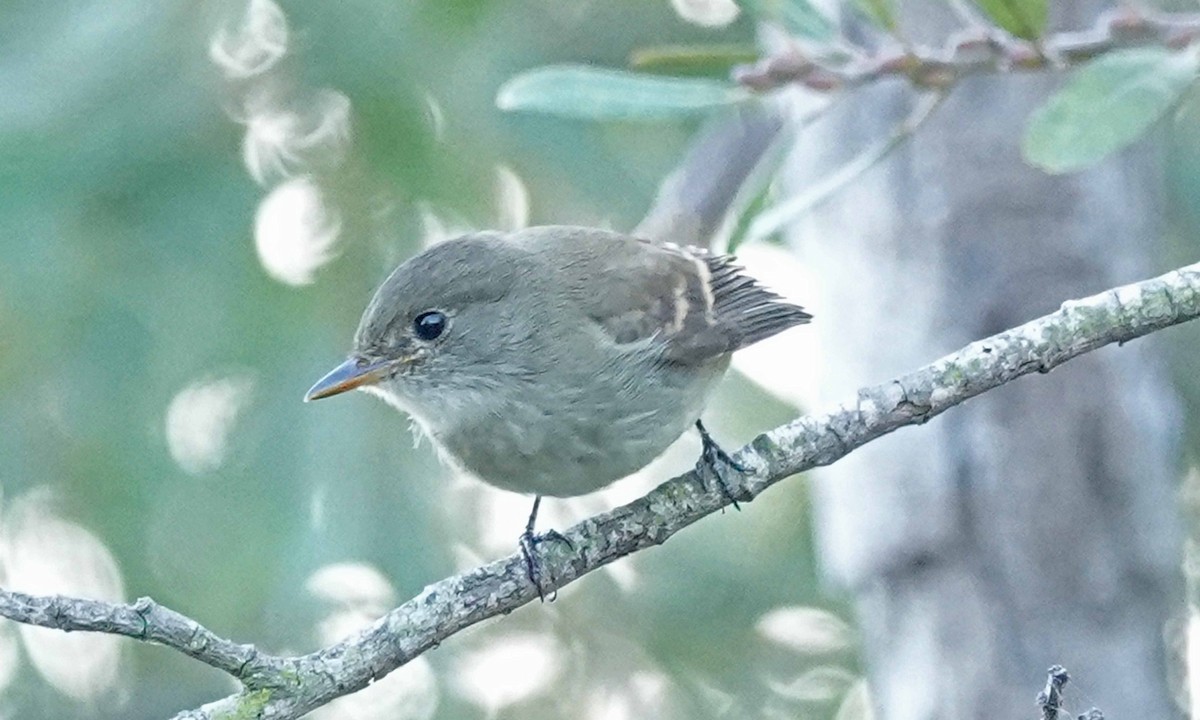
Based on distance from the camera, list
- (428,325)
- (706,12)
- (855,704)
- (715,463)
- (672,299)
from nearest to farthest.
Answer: (715,463) < (428,325) < (672,299) < (706,12) < (855,704)

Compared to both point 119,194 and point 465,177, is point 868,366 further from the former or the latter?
point 119,194

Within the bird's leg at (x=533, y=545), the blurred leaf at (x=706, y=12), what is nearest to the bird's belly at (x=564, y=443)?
the bird's leg at (x=533, y=545)

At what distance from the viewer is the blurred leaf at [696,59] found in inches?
124

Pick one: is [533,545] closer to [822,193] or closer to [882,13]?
[822,193]

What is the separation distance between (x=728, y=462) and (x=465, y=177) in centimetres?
152

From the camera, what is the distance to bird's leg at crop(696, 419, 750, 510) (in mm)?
2895

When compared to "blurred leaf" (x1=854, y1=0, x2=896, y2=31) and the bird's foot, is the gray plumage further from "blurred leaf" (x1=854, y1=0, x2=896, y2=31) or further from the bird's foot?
"blurred leaf" (x1=854, y1=0, x2=896, y2=31)

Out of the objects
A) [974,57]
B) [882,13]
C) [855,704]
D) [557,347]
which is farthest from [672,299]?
[855,704]

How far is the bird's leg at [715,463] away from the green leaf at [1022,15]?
3.04ft

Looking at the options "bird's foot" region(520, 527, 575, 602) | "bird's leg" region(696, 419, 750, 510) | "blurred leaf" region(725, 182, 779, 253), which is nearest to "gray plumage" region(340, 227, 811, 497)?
"bird's leg" region(696, 419, 750, 510)

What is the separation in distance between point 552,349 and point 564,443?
0.30m

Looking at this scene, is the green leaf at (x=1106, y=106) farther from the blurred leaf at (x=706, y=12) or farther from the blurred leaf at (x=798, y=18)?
the blurred leaf at (x=706, y=12)

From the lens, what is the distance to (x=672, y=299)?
152 inches

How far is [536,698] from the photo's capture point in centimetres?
537
